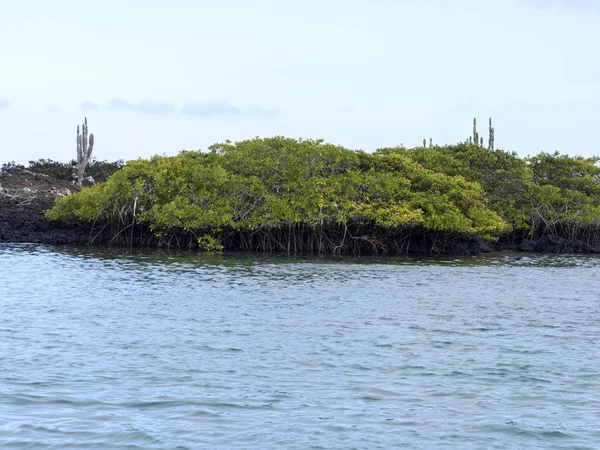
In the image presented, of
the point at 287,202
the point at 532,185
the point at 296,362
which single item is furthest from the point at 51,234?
the point at 296,362

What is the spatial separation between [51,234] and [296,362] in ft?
117

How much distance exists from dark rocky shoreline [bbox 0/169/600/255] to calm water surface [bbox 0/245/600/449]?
48.5ft

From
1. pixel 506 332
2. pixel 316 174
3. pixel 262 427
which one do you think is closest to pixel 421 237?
pixel 316 174

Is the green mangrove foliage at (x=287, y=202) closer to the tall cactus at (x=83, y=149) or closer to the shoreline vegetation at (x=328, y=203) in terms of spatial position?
the shoreline vegetation at (x=328, y=203)

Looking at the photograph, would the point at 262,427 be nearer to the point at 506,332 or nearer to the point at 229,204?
the point at 506,332

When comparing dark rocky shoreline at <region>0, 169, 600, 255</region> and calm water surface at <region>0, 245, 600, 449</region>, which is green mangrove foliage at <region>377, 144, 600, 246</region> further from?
calm water surface at <region>0, 245, 600, 449</region>

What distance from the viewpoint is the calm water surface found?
11.4 metres

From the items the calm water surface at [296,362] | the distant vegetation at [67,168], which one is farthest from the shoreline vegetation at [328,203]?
the distant vegetation at [67,168]

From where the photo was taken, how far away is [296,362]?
16000 millimetres

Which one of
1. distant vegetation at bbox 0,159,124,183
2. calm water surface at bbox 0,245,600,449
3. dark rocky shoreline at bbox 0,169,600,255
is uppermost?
distant vegetation at bbox 0,159,124,183

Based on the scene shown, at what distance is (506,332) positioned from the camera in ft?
65.1

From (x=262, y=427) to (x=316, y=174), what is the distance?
111ft

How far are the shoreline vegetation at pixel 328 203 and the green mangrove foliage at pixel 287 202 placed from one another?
64mm

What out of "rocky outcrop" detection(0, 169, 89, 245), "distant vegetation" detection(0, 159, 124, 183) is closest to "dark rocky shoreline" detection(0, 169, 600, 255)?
"rocky outcrop" detection(0, 169, 89, 245)
